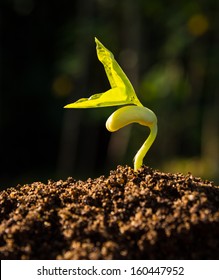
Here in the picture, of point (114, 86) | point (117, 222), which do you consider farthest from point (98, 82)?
point (117, 222)

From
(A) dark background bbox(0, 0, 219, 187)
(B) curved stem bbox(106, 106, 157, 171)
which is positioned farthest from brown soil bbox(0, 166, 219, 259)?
(A) dark background bbox(0, 0, 219, 187)

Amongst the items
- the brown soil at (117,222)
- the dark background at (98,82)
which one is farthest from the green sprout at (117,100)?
the dark background at (98,82)

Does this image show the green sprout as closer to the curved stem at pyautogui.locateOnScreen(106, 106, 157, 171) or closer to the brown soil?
the curved stem at pyautogui.locateOnScreen(106, 106, 157, 171)

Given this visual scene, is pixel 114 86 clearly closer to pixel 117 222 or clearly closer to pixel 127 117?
pixel 127 117

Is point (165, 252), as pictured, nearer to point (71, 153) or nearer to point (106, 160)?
point (71, 153)

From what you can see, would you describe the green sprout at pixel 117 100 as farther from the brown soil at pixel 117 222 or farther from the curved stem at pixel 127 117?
the brown soil at pixel 117 222
